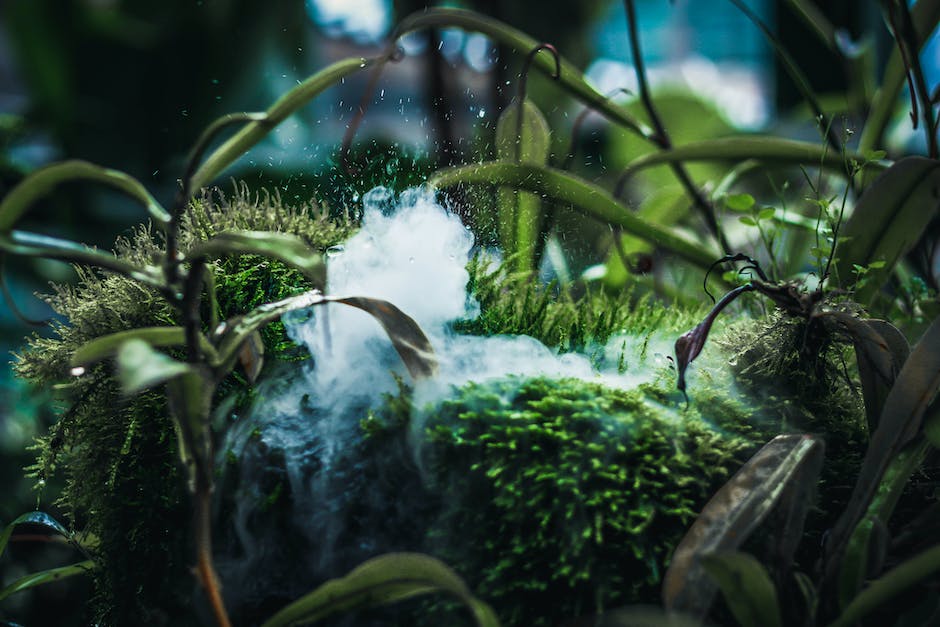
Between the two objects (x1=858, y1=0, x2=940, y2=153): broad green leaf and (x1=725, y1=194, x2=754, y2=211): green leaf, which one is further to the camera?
(x1=858, y1=0, x2=940, y2=153): broad green leaf

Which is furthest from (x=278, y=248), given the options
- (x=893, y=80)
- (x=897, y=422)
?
(x=893, y=80)

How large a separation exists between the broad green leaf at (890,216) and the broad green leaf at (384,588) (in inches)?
18.1

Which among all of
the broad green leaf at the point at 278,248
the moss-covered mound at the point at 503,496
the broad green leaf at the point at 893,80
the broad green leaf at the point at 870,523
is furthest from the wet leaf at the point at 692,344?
the broad green leaf at the point at 893,80

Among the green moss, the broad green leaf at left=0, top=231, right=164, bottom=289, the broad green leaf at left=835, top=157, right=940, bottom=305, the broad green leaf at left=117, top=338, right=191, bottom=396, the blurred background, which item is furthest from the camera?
the blurred background

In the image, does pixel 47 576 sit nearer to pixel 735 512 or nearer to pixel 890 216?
pixel 735 512

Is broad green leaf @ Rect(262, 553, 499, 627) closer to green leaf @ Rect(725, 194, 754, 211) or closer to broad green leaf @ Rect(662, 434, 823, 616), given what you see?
broad green leaf @ Rect(662, 434, 823, 616)

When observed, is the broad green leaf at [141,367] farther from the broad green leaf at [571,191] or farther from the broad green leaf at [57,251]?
the broad green leaf at [571,191]

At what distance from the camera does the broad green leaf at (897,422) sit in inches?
18.3

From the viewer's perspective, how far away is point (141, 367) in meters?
0.32

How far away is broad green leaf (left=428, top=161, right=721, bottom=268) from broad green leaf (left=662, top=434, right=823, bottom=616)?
0.29m

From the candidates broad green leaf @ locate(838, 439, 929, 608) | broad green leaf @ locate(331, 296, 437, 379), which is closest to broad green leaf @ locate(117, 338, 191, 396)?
broad green leaf @ locate(331, 296, 437, 379)

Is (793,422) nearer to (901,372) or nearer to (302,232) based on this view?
(901,372)

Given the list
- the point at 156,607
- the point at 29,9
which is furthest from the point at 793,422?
the point at 29,9

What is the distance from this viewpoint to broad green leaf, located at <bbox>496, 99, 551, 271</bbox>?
69cm
